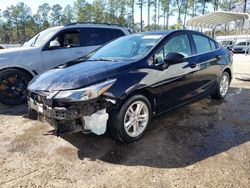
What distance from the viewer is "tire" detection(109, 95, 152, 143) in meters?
3.33

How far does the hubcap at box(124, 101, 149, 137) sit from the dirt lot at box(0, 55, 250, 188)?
18cm

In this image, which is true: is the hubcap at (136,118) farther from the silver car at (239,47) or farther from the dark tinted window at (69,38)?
the silver car at (239,47)

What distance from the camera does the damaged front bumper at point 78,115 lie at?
3062 mm

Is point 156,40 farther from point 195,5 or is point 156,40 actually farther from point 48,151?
point 195,5

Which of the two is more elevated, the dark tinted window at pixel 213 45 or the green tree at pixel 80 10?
the green tree at pixel 80 10

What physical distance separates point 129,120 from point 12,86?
11.7 ft

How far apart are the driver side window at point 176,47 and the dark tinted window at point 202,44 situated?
303mm

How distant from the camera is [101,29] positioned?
7.46m

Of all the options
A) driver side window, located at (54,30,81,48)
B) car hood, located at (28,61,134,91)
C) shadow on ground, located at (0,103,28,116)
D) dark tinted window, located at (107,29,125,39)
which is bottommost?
shadow on ground, located at (0,103,28,116)

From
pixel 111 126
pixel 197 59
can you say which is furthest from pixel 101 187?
pixel 197 59

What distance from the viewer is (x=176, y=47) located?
4.31 meters

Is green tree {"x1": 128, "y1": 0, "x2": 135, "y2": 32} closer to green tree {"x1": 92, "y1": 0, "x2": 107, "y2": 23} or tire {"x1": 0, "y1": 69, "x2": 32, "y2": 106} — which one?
green tree {"x1": 92, "y1": 0, "x2": 107, "y2": 23}

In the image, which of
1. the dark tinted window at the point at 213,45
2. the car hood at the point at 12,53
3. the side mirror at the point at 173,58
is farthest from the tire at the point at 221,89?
the car hood at the point at 12,53

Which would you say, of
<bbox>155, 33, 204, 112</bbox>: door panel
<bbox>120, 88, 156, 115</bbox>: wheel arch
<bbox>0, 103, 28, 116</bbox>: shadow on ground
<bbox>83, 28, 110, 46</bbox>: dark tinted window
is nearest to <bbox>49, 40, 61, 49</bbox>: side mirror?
<bbox>83, 28, 110, 46</bbox>: dark tinted window
